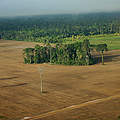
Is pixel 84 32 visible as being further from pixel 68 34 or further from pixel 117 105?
pixel 117 105

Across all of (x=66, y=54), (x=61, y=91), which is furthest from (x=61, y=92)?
(x=66, y=54)

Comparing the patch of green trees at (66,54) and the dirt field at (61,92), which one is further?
the patch of green trees at (66,54)

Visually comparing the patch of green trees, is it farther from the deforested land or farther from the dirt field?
the dirt field

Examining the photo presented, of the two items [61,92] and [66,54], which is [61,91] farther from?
[66,54]

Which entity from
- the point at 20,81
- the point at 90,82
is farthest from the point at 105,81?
the point at 20,81

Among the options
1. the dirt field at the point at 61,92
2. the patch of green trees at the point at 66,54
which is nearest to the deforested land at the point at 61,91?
the dirt field at the point at 61,92

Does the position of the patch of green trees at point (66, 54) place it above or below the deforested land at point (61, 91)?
above

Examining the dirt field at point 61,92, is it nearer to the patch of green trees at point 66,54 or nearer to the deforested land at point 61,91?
the deforested land at point 61,91
